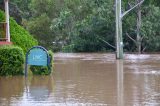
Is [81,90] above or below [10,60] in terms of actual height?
below

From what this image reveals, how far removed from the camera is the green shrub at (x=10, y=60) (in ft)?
59.3

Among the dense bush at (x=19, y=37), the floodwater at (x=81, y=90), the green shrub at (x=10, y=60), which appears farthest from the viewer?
the dense bush at (x=19, y=37)

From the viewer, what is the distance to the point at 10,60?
18.1 m

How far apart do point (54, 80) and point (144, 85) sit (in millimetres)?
3479

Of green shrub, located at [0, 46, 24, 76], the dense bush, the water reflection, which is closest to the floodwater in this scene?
the water reflection

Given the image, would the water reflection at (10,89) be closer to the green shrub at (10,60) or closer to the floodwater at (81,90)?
the floodwater at (81,90)

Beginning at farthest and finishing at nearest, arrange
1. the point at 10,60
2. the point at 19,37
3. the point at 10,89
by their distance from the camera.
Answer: the point at 19,37, the point at 10,60, the point at 10,89

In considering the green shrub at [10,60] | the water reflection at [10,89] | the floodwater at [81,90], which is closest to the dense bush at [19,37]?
the green shrub at [10,60]

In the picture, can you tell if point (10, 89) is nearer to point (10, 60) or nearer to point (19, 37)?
point (10, 60)

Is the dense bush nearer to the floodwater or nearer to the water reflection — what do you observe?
the floodwater

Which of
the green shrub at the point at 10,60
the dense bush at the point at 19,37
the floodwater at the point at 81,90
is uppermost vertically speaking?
the dense bush at the point at 19,37

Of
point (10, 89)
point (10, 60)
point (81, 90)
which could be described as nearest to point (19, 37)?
point (10, 60)

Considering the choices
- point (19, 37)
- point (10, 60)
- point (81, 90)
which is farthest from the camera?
point (19, 37)

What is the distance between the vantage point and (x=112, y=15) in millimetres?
49844
